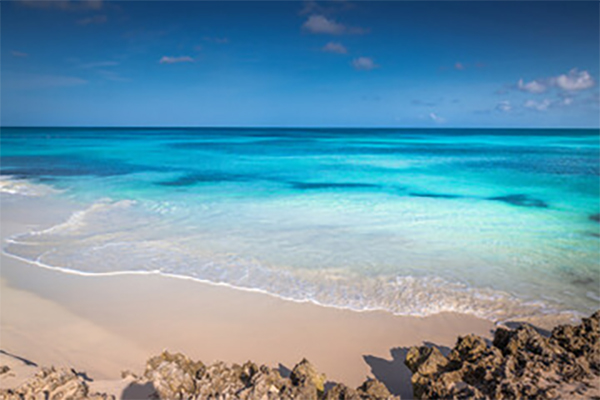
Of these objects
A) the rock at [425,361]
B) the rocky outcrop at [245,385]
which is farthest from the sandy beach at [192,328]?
the rocky outcrop at [245,385]

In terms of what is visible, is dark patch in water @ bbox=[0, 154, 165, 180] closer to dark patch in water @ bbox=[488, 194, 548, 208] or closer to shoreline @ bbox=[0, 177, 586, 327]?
shoreline @ bbox=[0, 177, 586, 327]

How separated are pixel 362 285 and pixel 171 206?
6.55 metres

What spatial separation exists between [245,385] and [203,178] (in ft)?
45.9

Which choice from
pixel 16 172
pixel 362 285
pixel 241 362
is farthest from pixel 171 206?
pixel 16 172

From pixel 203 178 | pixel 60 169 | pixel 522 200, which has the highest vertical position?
pixel 60 169

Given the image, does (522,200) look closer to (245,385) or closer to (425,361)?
(425,361)

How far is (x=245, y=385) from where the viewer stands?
2955mm

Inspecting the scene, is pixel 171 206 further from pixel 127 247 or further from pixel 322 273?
pixel 322 273

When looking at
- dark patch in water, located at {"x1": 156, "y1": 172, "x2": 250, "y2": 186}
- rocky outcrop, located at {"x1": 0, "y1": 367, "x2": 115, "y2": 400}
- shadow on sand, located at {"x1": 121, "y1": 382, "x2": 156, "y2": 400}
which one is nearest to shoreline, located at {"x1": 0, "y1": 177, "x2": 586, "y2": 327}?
shadow on sand, located at {"x1": 121, "y1": 382, "x2": 156, "y2": 400}

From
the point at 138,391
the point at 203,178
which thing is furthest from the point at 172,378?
the point at 203,178

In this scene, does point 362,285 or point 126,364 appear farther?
point 362,285

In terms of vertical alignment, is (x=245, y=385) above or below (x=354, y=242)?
below

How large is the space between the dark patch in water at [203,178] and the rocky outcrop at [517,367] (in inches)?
494

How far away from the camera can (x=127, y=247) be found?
6762 millimetres
